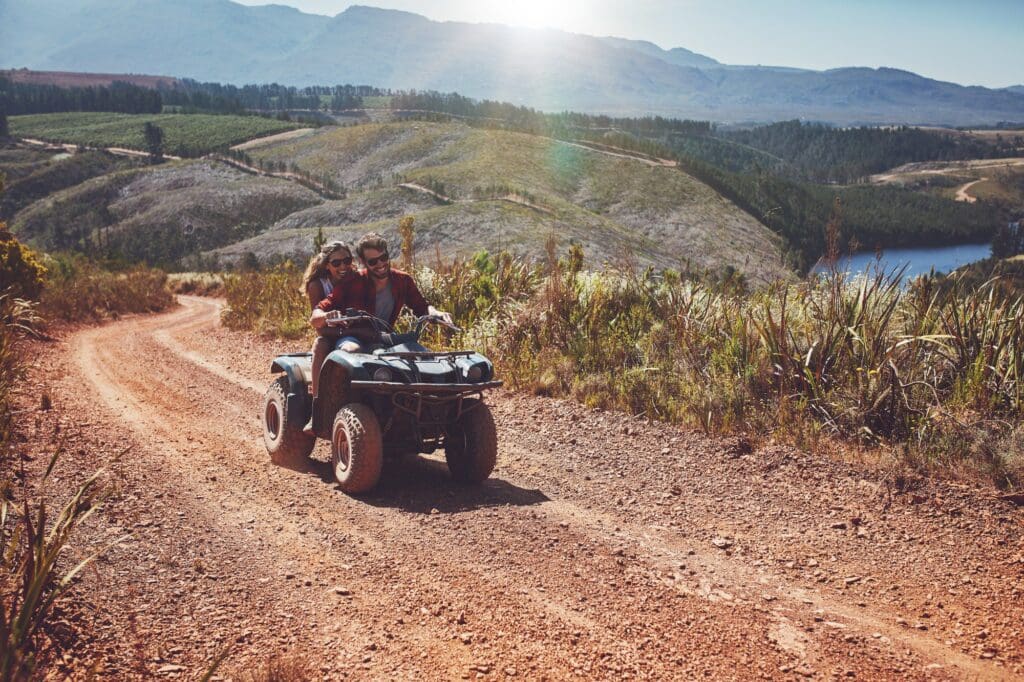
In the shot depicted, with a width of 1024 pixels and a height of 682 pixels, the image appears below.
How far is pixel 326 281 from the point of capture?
6852 millimetres

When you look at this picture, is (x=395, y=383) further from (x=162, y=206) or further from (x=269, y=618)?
(x=162, y=206)

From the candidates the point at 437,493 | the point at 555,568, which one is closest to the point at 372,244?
the point at 437,493

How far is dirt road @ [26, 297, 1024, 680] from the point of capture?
3541 millimetres

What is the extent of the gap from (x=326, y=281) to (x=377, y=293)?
63cm

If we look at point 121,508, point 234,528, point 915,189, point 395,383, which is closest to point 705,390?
point 395,383

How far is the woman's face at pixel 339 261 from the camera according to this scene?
6.58 m

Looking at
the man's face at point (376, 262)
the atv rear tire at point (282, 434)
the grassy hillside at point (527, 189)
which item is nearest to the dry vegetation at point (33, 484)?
the atv rear tire at point (282, 434)

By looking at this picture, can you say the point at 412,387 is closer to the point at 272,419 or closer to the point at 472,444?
the point at 472,444

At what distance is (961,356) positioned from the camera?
664 centimetres

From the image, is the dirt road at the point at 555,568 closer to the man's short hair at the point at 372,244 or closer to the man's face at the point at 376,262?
the man's face at the point at 376,262

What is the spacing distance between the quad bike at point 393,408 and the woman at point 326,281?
0.21 meters

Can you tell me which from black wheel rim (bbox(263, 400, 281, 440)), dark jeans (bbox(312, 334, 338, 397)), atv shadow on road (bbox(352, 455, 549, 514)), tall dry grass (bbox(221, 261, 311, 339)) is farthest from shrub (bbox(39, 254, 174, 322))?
atv shadow on road (bbox(352, 455, 549, 514))

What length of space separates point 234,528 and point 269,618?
1.31 meters

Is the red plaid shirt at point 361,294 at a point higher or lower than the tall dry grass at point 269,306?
higher
